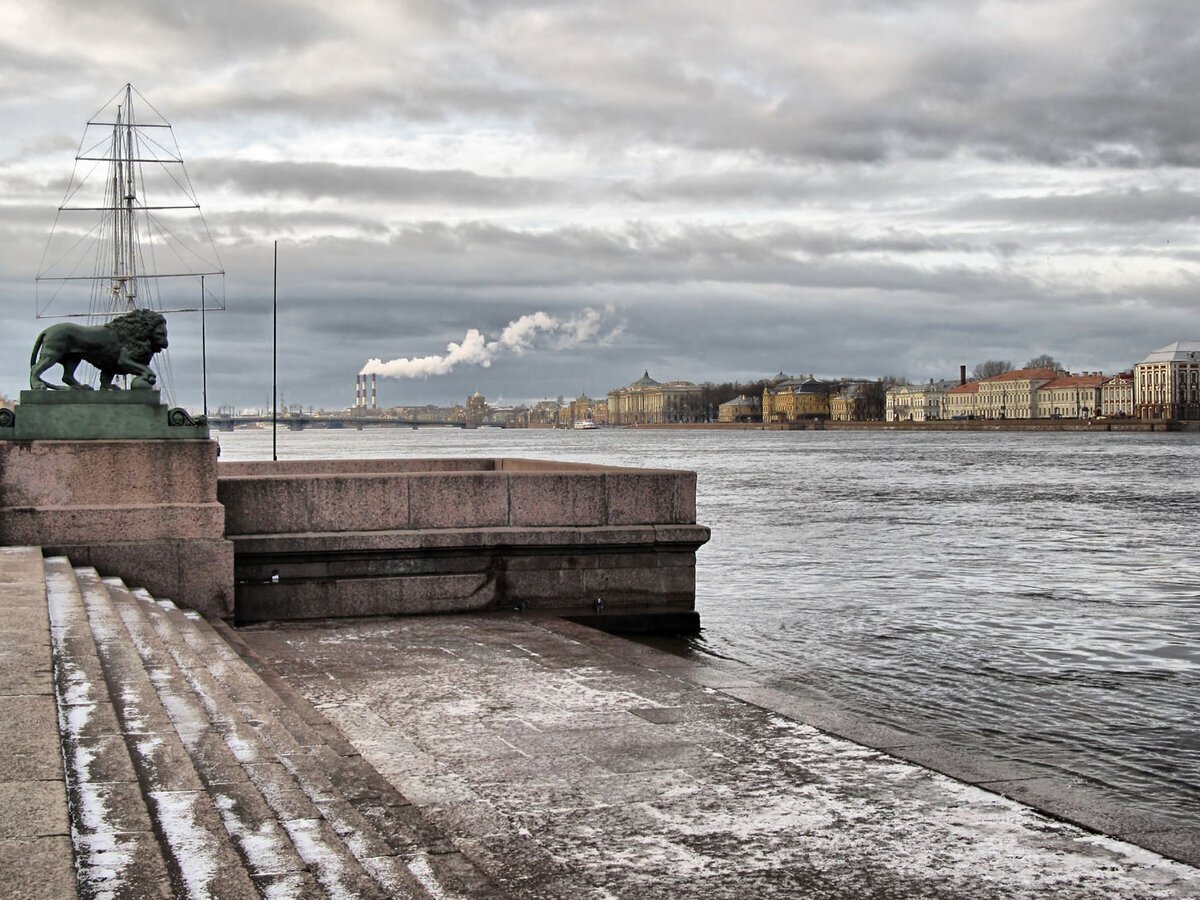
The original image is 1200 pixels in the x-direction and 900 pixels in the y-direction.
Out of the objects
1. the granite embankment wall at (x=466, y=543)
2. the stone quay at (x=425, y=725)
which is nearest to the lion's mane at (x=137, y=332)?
the stone quay at (x=425, y=725)

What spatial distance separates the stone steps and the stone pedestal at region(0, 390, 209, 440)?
132 inches

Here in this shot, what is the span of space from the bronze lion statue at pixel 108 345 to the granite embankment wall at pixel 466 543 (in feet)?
4.02

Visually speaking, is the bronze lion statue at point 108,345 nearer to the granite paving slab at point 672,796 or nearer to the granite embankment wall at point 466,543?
the granite embankment wall at point 466,543

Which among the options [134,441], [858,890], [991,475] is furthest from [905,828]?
[991,475]

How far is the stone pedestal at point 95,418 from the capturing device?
10.6 metres

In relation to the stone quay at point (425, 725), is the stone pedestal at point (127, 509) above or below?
above

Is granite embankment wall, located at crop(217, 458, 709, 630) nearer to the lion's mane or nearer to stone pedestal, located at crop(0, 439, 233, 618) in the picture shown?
stone pedestal, located at crop(0, 439, 233, 618)

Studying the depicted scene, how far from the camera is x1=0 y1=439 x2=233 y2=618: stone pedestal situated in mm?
10383

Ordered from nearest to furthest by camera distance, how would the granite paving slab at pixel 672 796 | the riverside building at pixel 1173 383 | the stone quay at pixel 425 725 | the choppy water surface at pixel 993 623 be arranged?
the stone quay at pixel 425 725 < the granite paving slab at pixel 672 796 < the choppy water surface at pixel 993 623 < the riverside building at pixel 1173 383

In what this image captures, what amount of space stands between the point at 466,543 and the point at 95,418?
308 cm

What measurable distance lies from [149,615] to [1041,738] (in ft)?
19.4

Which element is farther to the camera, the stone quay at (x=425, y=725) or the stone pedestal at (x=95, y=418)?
the stone pedestal at (x=95, y=418)

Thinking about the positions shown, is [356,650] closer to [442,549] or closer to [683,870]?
[442,549]

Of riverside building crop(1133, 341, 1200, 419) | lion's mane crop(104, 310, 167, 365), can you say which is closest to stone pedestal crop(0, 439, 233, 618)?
lion's mane crop(104, 310, 167, 365)
